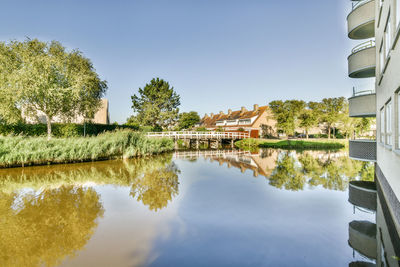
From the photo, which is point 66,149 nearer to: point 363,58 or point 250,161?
point 250,161

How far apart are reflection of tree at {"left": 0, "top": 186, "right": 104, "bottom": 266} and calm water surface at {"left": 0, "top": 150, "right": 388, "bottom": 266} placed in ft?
0.06

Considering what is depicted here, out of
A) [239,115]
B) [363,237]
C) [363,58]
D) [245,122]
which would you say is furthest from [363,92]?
[239,115]

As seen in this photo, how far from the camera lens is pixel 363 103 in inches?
407

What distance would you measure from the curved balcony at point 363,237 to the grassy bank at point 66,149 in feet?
43.8

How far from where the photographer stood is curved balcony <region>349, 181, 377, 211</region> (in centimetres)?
659

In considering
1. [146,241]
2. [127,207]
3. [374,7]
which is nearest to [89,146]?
[127,207]

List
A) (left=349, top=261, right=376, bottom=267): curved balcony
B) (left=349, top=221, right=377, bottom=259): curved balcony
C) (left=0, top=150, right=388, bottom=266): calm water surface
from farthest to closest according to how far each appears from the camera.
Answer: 1. (left=349, top=221, right=377, bottom=259): curved balcony
2. (left=0, top=150, right=388, bottom=266): calm water surface
3. (left=349, top=261, right=376, bottom=267): curved balcony

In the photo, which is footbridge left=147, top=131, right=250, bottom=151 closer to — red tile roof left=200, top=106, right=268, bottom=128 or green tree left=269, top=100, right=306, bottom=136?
green tree left=269, top=100, right=306, bottom=136

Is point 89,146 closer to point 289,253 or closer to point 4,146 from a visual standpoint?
point 4,146

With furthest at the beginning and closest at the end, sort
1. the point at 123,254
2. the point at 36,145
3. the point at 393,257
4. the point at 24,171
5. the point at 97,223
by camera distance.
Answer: the point at 36,145 → the point at 24,171 → the point at 97,223 → the point at 123,254 → the point at 393,257

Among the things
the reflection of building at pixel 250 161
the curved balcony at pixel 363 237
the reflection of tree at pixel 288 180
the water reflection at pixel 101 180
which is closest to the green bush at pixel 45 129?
the water reflection at pixel 101 180

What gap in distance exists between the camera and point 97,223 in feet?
17.4

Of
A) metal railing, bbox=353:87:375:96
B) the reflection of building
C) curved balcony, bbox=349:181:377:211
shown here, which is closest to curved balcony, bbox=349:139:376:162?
curved balcony, bbox=349:181:377:211

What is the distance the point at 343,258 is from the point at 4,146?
14283 mm
